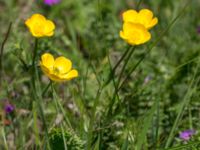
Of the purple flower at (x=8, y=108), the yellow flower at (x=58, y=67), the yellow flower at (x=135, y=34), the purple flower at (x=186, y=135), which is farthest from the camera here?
the purple flower at (x=8, y=108)

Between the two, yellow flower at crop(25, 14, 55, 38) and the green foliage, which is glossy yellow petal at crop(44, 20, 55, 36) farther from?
the green foliage

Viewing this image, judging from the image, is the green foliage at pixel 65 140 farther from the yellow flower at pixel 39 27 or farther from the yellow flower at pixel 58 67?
the yellow flower at pixel 39 27

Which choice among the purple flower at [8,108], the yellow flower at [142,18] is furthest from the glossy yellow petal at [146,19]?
the purple flower at [8,108]

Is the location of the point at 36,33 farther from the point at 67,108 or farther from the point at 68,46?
the point at 68,46

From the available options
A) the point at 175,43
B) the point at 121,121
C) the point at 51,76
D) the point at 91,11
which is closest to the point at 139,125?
the point at 121,121

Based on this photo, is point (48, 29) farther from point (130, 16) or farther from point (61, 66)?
point (130, 16)
